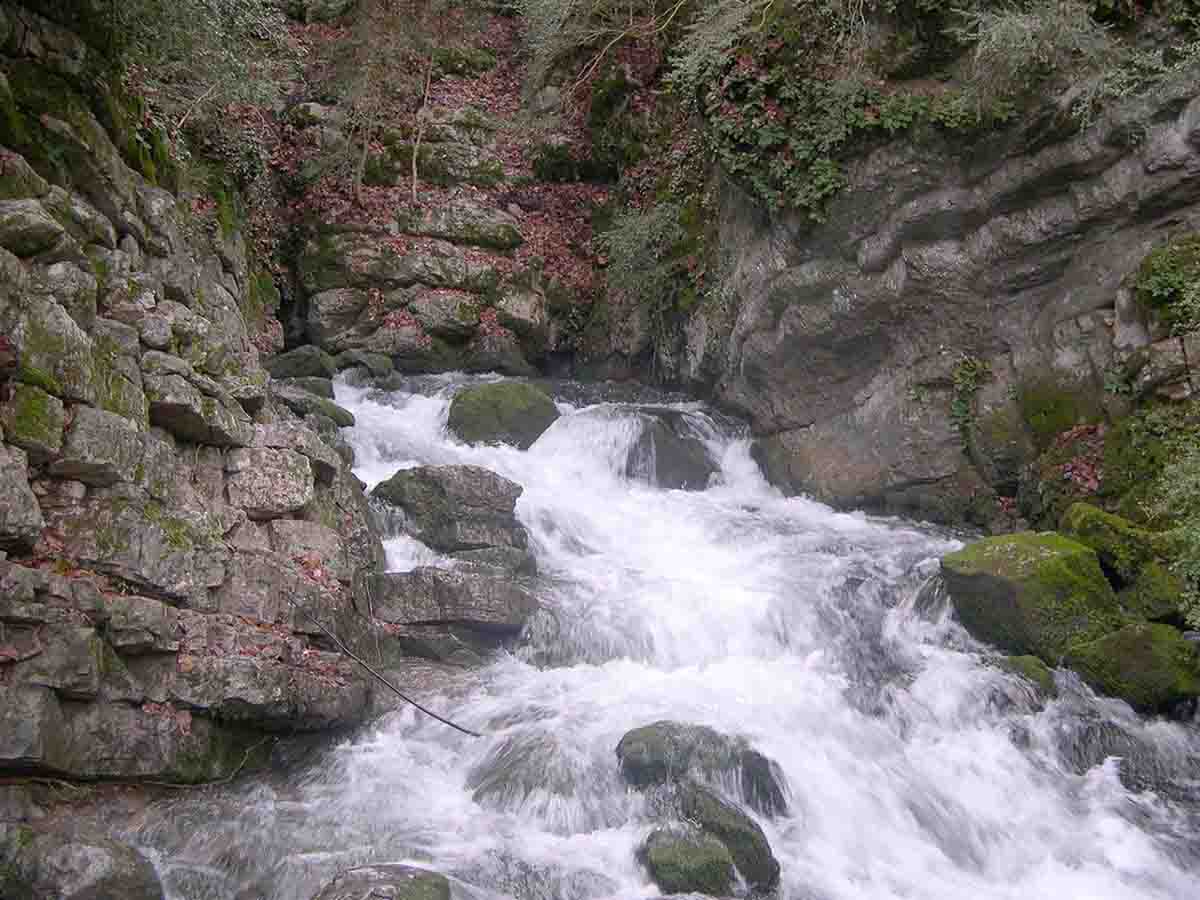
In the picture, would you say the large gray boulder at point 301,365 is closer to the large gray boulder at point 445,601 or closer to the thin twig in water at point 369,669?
the large gray boulder at point 445,601

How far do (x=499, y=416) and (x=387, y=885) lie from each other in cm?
889

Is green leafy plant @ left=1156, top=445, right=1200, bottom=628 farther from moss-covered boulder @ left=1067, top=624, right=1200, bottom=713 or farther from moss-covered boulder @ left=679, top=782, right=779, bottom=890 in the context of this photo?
moss-covered boulder @ left=679, top=782, right=779, bottom=890

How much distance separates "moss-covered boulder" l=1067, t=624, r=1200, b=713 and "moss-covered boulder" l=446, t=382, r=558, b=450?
813cm

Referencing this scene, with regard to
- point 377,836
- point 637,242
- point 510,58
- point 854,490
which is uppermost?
point 510,58

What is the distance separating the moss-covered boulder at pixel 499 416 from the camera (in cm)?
1334

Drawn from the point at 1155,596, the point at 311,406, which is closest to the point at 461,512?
the point at 311,406

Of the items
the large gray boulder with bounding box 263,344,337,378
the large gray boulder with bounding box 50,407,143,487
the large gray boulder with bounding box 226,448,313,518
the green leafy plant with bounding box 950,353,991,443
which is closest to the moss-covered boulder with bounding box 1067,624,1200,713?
the green leafy plant with bounding box 950,353,991,443

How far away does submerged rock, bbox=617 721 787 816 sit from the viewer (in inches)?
255

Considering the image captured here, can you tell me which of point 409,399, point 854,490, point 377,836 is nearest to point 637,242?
point 409,399

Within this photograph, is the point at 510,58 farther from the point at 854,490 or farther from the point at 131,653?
the point at 131,653

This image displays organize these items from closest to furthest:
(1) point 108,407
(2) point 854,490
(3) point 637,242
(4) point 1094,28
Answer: (1) point 108,407
(4) point 1094,28
(2) point 854,490
(3) point 637,242

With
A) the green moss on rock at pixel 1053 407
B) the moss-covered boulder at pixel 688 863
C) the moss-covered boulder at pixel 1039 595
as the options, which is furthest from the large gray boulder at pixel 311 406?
the green moss on rock at pixel 1053 407

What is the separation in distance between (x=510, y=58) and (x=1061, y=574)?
18567 millimetres

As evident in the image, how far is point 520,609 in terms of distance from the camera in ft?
28.9
